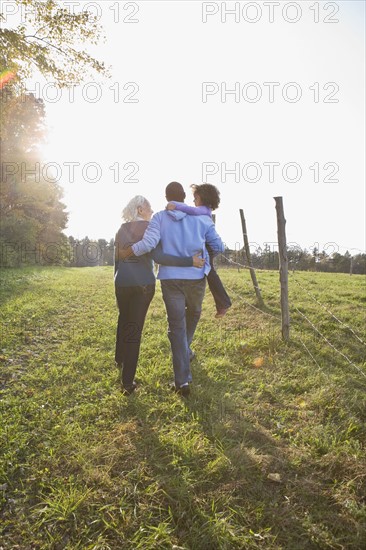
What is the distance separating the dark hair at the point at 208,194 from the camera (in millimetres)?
4324

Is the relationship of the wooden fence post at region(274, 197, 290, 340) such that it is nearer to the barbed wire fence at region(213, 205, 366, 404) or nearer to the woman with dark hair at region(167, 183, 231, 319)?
the barbed wire fence at region(213, 205, 366, 404)

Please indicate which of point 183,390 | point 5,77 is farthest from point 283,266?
point 5,77

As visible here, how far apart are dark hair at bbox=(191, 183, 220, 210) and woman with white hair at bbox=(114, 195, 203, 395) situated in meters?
0.72

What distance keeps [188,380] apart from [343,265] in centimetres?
4517

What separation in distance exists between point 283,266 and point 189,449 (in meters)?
4.50

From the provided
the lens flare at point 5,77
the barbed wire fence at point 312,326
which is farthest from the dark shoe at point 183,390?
the lens flare at point 5,77

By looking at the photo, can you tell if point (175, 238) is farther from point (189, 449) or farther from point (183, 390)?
point (189, 449)

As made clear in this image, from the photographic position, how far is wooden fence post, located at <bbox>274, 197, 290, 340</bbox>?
6633mm

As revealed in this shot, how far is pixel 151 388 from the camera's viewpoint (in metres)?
4.68

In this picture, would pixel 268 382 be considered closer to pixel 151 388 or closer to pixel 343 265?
pixel 151 388

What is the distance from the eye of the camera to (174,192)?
14.0ft

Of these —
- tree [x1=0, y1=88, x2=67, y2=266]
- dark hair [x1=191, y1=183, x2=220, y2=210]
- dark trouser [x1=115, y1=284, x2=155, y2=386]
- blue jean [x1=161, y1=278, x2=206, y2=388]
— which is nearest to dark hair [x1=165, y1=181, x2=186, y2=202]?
dark hair [x1=191, y1=183, x2=220, y2=210]

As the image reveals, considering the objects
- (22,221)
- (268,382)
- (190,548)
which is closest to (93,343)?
(268,382)

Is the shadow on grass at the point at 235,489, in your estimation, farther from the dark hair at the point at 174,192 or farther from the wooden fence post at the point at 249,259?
the wooden fence post at the point at 249,259
